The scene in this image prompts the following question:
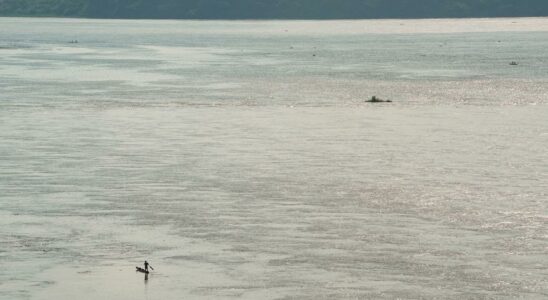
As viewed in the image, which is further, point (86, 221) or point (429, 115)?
point (429, 115)

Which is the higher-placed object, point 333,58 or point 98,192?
point 333,58

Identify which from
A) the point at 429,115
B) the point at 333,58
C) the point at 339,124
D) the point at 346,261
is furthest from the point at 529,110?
the point at 333,58

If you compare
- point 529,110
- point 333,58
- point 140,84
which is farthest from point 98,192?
point 333,58

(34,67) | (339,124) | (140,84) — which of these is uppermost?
(34,67)

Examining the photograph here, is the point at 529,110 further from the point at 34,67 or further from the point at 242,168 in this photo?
the point at 34,67

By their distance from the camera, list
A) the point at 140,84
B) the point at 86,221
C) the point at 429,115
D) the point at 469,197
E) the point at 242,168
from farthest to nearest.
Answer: the point at 140,84, the point at 429,115, the point at 242,168, the point at 469,197, the point at 86,221

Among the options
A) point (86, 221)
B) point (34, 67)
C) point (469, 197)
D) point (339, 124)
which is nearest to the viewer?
point (86, 221)
